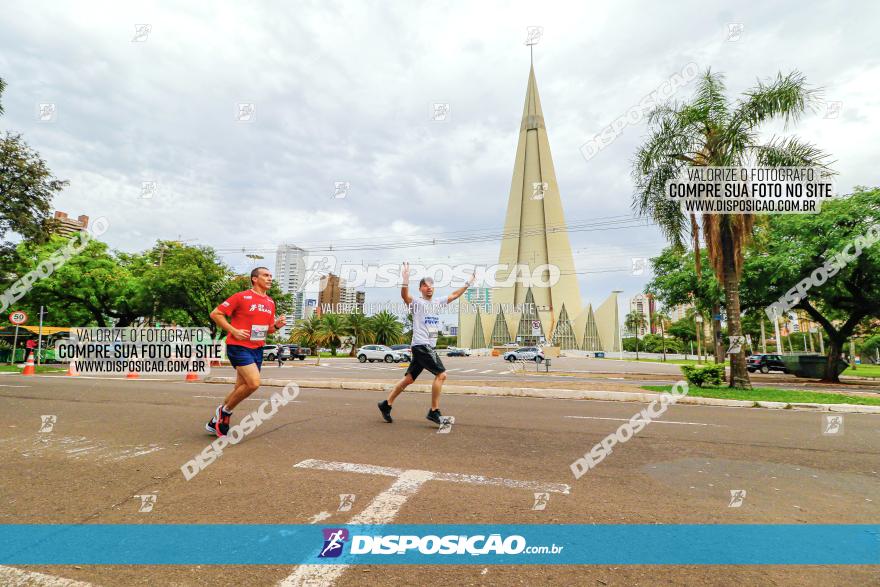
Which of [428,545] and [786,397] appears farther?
[786,397]

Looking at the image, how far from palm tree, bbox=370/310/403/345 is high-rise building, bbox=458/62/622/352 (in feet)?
110

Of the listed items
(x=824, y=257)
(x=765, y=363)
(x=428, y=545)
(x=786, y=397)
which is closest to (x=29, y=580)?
(x=428, y=545)

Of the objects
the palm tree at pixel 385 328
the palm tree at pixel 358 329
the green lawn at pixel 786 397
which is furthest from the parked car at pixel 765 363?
the palm tree at pixel 385 328

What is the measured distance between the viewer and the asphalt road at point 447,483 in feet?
7.02

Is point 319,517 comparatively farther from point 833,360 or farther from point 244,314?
point 833,360

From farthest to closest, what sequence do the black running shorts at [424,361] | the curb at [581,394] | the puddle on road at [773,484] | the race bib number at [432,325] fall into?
the curb at [581,394]
the race bib number at [432,325]
the black running shorts at [424,361]
the puddle on road at [773,484]

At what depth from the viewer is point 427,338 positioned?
19.6ft

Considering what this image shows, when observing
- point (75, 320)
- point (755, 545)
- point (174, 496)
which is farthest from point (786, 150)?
point (75, 320)

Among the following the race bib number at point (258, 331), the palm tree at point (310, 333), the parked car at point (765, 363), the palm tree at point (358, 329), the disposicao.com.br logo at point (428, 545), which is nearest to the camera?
the disposicao.com.br logo at point (428, 545)

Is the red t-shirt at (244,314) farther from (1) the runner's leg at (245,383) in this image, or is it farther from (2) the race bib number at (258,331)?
(1) the runner's leg at (245,383)

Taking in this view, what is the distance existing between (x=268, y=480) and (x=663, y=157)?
1386 centimetres

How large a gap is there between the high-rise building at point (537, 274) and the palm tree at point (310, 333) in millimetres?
41319

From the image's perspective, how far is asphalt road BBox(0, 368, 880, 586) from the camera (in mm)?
2141

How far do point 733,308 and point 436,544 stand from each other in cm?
1312
